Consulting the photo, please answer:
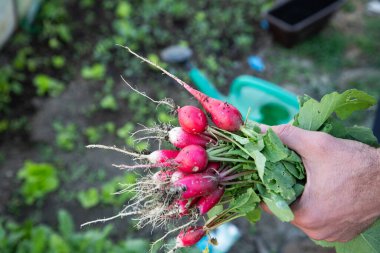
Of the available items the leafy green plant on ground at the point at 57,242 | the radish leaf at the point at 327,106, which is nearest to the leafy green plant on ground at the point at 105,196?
the leafy green plant on ground at the point at 57,242

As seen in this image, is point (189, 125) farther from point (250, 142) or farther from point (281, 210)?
point (281, 210)

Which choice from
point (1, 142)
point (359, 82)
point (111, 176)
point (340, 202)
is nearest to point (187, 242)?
point (340, 202)

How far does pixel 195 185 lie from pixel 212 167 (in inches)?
5.3

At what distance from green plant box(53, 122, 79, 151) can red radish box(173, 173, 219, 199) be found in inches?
91.6

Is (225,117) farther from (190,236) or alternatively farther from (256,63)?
(256,63)

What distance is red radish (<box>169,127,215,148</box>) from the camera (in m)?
1.76

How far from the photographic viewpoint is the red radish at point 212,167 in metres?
1.74

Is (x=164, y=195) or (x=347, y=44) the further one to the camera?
(x=347, y=44)

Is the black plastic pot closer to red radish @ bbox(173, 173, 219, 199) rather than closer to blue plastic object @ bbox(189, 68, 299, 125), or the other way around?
blue plastic object @ bbox(189, 68, 299, 125)

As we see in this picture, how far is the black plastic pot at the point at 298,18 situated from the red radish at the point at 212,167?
2.90 m

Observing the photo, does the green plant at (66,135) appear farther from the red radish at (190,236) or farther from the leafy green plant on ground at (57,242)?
the red radish at (190,236)

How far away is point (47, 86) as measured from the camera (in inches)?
165

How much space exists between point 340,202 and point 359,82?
9.07 feet

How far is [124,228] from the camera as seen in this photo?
3.32 m
